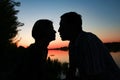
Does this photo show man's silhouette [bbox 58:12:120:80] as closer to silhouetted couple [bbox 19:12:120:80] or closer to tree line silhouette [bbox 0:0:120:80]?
silhouetted couple [bbox 19:12:120:80]

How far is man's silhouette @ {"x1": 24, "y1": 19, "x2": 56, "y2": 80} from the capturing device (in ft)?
18.0

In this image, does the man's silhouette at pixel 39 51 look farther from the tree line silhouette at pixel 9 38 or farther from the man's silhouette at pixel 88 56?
the tree line silhouette at pixel 9 38

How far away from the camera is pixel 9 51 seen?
44.1 m

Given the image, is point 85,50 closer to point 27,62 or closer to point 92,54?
point 92,54

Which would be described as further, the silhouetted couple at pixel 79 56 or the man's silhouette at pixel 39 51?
the man's silhouette at pixel 39 51

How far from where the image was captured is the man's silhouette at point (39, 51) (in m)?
5.49

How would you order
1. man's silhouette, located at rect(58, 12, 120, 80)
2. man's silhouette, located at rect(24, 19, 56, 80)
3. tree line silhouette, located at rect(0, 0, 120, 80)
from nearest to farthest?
man's silhouette, located at rect(58, 12, 120, 80), man's silhouette, located at rect(24, 19, 56, 80), tree line silhouette, located at rect(0, 0, 120, 80)

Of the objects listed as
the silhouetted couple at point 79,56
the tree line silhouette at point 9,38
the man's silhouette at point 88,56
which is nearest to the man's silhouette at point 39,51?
the silhouetted couple at point 79,56

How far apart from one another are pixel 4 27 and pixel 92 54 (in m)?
39.1

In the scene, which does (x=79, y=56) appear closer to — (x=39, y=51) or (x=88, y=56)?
(x=88, y=56)

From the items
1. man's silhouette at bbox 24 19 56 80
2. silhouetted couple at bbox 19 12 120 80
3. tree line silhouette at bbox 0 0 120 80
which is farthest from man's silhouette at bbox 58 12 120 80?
tree line silhouette at bbox 0 0 120 80

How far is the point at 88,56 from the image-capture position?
4230 millimetres

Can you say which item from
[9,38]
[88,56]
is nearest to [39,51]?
[88,56]

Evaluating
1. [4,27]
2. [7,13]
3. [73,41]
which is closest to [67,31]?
[73,41]
